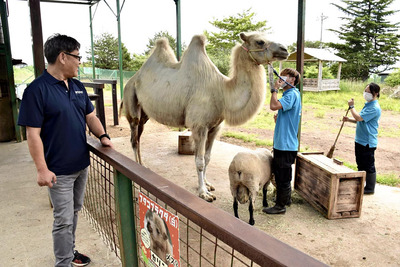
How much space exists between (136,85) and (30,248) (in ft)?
9.30

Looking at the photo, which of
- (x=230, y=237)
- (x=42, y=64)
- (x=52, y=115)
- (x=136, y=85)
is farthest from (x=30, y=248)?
(x=136, y=85)

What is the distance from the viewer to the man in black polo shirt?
→ 1923 mm

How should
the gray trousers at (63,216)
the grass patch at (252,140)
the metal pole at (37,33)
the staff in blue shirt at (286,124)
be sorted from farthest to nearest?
the grass patch at (252,140) < the staff in blue shirt at (286,124) < the metal pole at (37,33) < the gray trousers at (63,216)

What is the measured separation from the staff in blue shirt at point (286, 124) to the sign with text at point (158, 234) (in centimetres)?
204

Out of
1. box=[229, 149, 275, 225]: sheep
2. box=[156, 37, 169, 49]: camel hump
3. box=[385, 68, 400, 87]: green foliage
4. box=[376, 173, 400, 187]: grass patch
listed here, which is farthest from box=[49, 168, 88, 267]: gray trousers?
box=[385, 68, 400, 87]: green foliage

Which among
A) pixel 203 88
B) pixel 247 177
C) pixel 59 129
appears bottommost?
pixel 247 177

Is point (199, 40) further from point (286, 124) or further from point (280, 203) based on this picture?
point (280, 203)

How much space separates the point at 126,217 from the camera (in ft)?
6.52

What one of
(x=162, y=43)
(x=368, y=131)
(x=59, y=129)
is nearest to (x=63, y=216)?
(x=59, y=129)

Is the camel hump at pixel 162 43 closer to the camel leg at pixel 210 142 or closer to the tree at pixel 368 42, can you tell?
the camel leg at pixel 210 142

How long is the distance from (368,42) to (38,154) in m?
32.2

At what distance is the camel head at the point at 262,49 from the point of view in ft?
11.2

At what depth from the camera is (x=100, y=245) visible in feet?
9.29

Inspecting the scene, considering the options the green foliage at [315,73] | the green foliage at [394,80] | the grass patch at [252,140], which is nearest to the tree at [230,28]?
the green foliage at [315,73]
